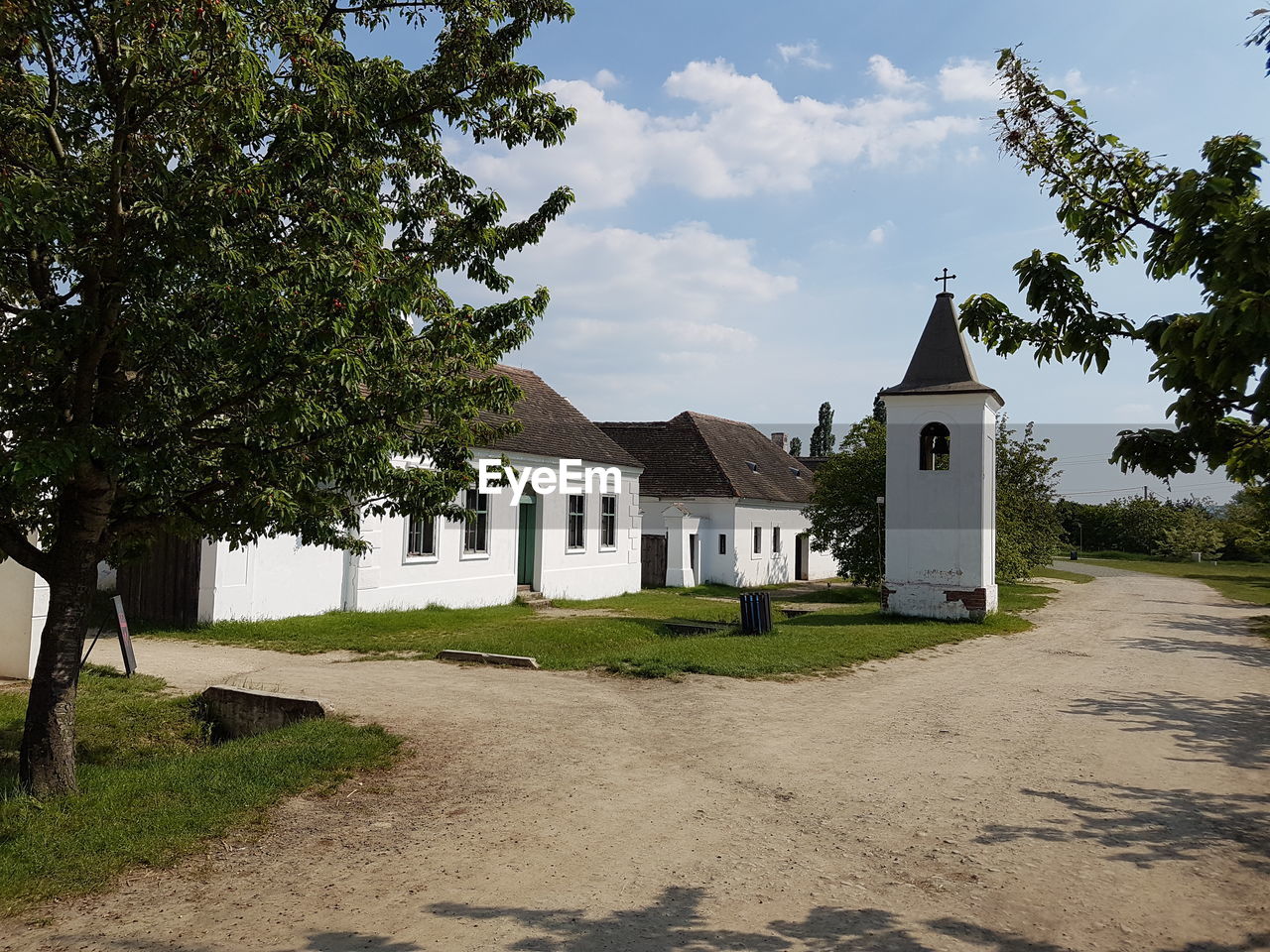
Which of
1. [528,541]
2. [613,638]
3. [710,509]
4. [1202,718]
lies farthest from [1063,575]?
[1202,718]

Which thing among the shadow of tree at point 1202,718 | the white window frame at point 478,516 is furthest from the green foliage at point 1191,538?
the shadow of tree at point 1202,718

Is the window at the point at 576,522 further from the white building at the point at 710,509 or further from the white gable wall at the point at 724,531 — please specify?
the white gable wall at the point at 724,531

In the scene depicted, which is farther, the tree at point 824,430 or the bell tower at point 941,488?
the tree at point 824,430

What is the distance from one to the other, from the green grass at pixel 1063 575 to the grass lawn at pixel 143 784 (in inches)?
1399

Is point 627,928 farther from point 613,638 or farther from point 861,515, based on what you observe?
point 861,515

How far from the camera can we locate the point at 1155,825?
627 centimetres

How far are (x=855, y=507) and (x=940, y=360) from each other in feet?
20.4

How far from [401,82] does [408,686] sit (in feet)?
23.3

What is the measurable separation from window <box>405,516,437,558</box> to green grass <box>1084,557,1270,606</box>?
25572 millimetres

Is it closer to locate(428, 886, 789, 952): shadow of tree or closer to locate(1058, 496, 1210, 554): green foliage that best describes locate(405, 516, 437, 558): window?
locate(428, 886, 789, 952): shadow of tree

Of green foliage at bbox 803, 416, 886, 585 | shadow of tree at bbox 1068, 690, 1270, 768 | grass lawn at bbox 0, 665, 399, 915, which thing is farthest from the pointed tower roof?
grass lawn at bbox 0, 665, 399, 915

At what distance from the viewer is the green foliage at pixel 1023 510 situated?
26.3m

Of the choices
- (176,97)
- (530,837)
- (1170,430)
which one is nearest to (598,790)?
(530,837)

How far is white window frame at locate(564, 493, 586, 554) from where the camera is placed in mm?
25078
